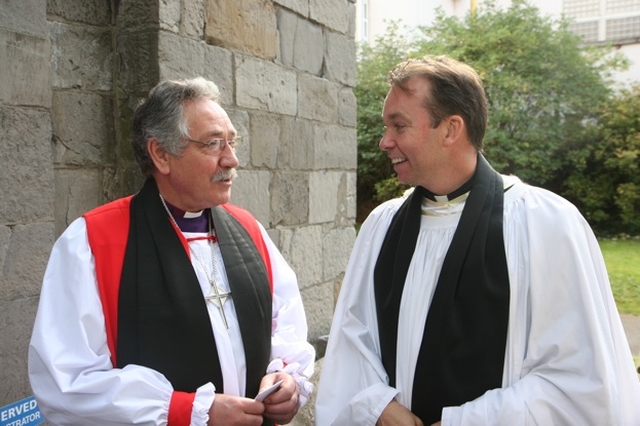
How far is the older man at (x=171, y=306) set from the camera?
2.04 m

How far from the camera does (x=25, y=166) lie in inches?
113

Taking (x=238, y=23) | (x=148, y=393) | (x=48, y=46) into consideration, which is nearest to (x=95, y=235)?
(x=148, y=393)

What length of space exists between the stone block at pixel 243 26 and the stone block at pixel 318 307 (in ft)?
5.29

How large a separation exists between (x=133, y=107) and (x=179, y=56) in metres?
0.36

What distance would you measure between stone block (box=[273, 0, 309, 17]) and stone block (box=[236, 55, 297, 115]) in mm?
435

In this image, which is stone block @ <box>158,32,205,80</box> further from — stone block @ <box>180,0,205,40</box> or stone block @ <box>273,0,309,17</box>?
stone block @ <box>273,0,309,17</box>

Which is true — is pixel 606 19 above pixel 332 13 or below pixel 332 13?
above

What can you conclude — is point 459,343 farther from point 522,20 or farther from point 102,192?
point 522,20

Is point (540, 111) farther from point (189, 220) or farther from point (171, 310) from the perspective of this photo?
point (171, 310)

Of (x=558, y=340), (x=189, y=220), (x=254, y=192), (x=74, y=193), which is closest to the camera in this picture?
(x=558, y=340)

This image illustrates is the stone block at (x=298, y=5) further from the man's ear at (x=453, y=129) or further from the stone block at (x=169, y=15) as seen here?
the man's ear at (x=453, y=129)

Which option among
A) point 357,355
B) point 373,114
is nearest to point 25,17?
point 357,355

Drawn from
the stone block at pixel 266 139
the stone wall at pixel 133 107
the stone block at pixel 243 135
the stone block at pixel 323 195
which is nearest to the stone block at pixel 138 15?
the stone wall at pixel 133 107

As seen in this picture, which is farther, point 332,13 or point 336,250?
point 336,250
